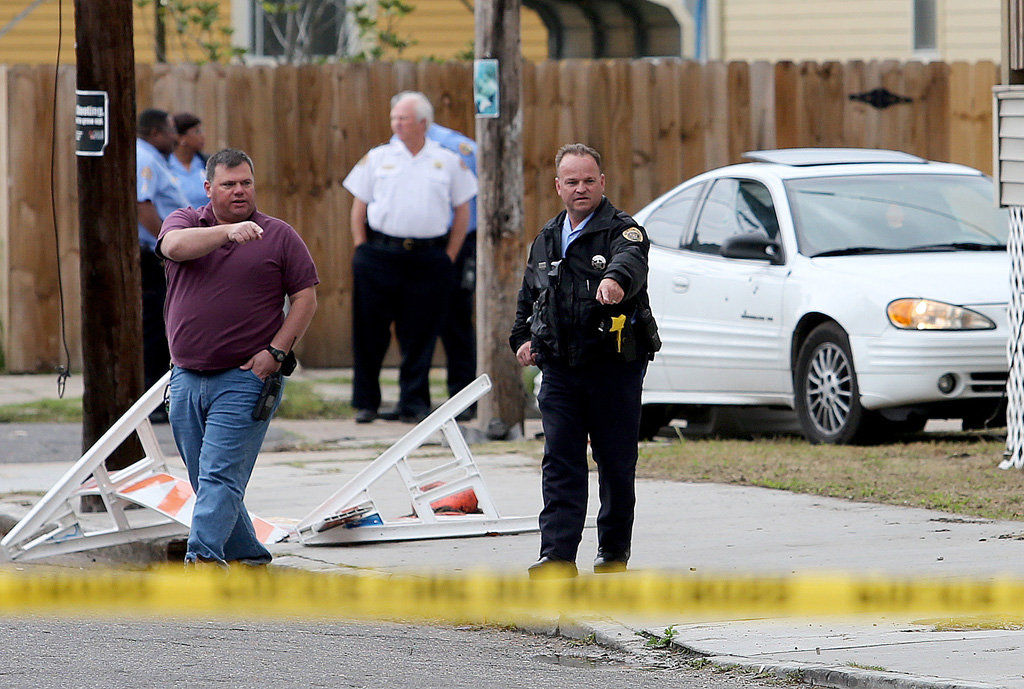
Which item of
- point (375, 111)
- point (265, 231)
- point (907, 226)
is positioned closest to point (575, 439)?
point (265, 231)

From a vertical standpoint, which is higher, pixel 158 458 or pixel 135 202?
pixel 135 202

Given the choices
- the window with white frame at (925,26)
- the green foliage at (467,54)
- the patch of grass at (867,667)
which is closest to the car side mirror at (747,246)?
the patch of grass at (867,667)

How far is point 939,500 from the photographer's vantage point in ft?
27.4

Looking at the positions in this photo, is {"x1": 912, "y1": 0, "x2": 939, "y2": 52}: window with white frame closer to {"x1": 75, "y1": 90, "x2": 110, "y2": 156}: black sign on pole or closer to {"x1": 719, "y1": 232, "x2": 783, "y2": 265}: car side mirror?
{"x1": 719, "y1": 232, "x2": 783, "y2": 265}: car side mirror

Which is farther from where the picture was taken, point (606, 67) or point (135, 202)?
point (606, 67)

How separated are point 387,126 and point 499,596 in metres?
8.47

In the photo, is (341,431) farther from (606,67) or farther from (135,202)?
(606,67)

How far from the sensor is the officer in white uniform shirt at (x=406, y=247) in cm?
1199

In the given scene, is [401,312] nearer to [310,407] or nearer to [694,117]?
[310,407]

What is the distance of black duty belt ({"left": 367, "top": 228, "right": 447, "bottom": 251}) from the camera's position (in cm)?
1204

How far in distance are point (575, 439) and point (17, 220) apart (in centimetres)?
857

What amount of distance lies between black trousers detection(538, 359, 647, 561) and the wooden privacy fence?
8.08 m

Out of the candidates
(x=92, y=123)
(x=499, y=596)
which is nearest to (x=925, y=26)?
(x=92, y=123)

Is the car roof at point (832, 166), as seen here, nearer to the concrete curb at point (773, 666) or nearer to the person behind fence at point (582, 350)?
the person behind fence at point (582, 350)
